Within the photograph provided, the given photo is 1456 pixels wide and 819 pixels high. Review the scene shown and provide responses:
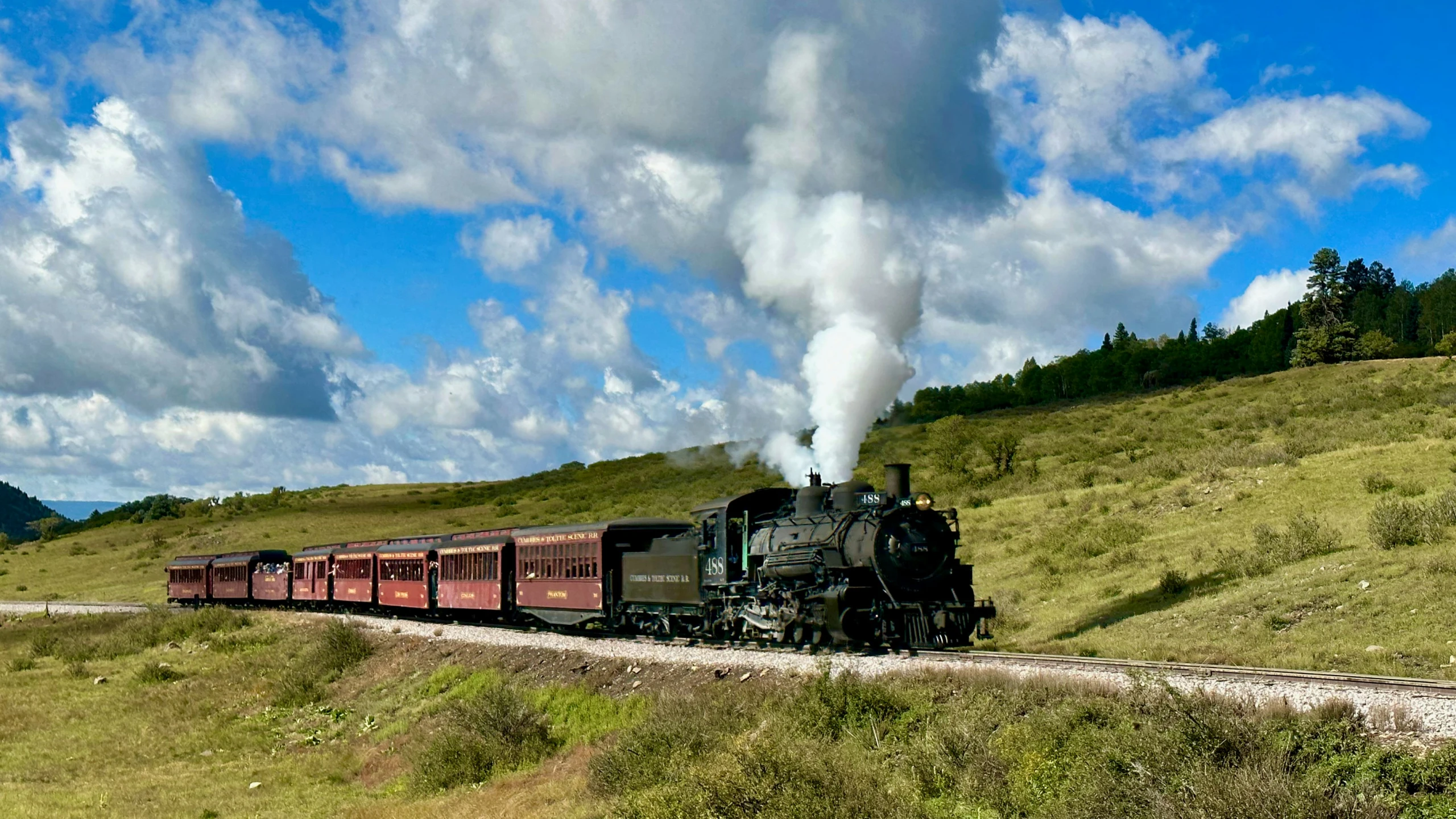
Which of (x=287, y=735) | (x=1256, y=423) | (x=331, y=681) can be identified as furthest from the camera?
(x=1256, y=423)

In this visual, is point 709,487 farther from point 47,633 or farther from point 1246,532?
point 1246,532

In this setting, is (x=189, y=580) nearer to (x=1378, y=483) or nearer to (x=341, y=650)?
(x=341, y=650)

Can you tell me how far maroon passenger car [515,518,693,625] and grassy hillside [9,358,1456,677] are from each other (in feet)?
32.5

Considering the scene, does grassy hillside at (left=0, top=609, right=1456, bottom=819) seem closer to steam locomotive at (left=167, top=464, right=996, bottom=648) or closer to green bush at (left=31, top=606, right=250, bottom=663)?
green bush at (left=31, top=606, right=250, bottom=663)

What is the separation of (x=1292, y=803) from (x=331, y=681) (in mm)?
29557

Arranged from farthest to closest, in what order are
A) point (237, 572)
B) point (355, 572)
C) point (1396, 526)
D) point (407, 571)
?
1. point (237, 572)
2. point (355, 572)
3. point (407, 571)
4. point (1396, 526)

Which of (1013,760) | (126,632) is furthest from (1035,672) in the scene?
(126,632)

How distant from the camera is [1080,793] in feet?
35.4

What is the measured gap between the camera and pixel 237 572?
5619 centimetres

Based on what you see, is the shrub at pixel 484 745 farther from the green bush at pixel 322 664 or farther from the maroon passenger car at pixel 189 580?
the maroon passenger car at pixel 189 580

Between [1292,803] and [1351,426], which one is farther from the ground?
[1351,426]

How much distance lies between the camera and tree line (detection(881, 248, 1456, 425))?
84000 mm

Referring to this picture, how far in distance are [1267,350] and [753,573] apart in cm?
9285

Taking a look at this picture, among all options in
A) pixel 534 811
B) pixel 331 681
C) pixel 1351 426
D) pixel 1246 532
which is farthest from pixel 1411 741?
pixel 1351 426
